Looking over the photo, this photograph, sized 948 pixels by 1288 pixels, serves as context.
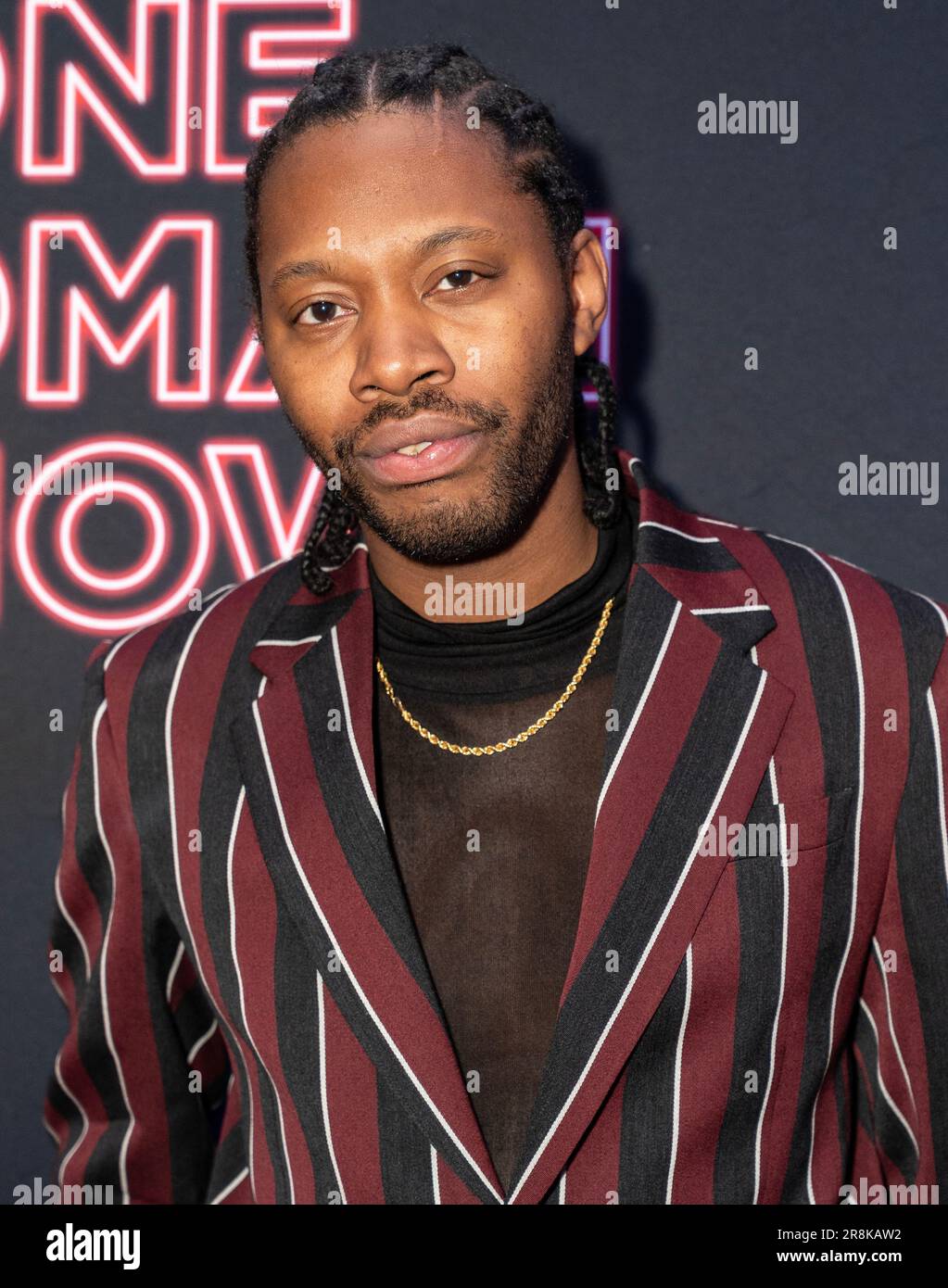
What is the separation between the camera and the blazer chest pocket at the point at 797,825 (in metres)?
1.59

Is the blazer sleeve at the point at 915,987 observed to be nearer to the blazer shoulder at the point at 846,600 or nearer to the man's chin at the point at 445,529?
the blazer shoulder at the point at 846,600

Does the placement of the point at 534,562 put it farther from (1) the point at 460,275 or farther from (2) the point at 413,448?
(1) the point at 460,275

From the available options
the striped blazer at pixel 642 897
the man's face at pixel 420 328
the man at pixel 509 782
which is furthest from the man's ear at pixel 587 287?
the striped blazer at pixel 642 897

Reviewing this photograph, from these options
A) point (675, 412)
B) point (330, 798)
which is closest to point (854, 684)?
point (330, 798)

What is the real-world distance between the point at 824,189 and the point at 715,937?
63.6 inches

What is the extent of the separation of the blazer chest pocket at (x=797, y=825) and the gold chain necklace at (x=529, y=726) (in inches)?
12.7

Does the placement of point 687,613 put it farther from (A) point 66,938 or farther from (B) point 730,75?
(B) point 730,75

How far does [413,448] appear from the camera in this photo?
1.60 metres

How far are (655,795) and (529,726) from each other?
0.23m

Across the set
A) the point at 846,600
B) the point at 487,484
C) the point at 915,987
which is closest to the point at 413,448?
the point at 487,484

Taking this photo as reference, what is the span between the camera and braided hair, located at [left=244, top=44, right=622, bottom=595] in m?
1.70
